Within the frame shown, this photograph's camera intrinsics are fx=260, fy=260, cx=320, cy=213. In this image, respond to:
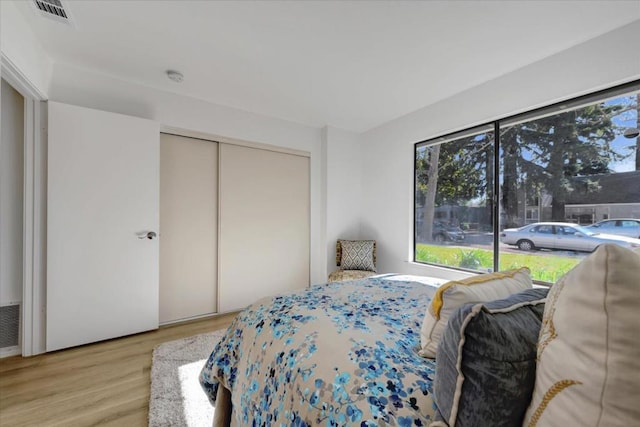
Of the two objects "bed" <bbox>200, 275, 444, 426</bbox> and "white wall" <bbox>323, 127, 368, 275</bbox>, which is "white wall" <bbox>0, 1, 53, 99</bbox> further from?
"white wall" <bbox>323, 127, 368, 275</bbox>

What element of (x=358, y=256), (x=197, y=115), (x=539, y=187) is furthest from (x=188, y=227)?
(x=539, y=187)

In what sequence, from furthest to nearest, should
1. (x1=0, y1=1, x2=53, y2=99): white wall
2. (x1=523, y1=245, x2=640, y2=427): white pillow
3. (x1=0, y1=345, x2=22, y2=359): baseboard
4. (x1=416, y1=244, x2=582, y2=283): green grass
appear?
(x1=416, y1=244, x2=582, y2=283): green grass < (x1=0, y1=345, x2=22, y2=359): baseboard < (x1=0, y1=1, x2=53, y2=99): white wall < (x1=523, y1=245, x2=640, y2=427): white pillow


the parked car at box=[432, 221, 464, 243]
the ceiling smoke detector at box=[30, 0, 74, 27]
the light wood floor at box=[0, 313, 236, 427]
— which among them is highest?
the ceiling smoke detector at box=[30, 0, 74, 27]

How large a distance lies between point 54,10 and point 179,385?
8.60 feet

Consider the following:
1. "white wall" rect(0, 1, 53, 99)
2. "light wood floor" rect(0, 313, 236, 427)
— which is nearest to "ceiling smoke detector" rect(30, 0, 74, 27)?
"white wall" rect(0, 1, 53, 99)

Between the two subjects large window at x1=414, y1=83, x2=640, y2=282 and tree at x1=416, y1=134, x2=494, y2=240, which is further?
tree at x1=416, y1=134, x2=494, y2=240

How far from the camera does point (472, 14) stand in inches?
66.4

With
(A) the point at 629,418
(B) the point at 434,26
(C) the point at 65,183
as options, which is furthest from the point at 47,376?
(B) the point at 434,26

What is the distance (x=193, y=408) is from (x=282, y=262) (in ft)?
6.69

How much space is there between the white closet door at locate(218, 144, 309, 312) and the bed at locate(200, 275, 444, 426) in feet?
6.12

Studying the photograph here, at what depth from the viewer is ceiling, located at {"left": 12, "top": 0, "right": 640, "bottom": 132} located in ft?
5.48

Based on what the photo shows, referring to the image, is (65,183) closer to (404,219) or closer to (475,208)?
(404,219)

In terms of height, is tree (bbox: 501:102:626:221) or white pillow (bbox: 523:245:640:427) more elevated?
tree (bbox: 501:102:626:221)

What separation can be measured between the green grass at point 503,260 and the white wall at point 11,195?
3891 mm
